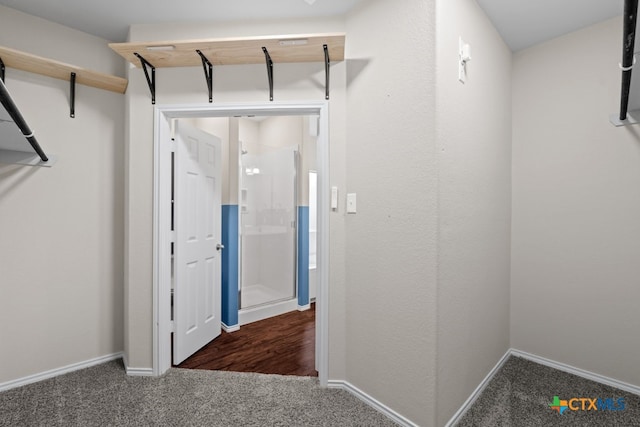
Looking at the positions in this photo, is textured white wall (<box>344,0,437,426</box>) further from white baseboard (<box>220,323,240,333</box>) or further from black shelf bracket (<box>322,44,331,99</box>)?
white baseboard (<box>220,323,240,333</box>)

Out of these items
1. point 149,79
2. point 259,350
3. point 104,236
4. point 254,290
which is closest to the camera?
point 149,79

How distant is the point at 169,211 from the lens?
6.97 feet

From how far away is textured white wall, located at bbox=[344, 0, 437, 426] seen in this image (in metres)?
1.50

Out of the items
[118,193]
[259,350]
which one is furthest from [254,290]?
[118,193]

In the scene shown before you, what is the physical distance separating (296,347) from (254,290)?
3.64ft

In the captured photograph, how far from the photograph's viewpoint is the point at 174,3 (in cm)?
185

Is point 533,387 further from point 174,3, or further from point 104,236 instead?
point 174,3

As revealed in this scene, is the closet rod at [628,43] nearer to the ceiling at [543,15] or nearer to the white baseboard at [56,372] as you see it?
the ceiling at [543,15]

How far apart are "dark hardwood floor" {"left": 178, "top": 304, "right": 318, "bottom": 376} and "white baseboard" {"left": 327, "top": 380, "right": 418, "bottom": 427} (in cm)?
25

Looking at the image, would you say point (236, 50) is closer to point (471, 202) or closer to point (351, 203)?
point (351, 203)

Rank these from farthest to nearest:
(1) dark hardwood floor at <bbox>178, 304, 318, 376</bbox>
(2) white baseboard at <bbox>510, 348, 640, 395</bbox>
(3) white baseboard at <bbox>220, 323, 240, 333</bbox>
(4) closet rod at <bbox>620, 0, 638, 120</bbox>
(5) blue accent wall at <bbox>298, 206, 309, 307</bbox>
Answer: (5) blue accent wall at <bbox>298, 206, 309, 307</bbox>
(3) white baseboard at <bbox>220, 323, 240, 333</bbox>
(1) dark hardwood floor at <bbox>178, 304, 318, 376</bbox>
(2) white baseboard at <bbox>510, 348, 640, 395</bbox>
(4) closet rod at <bbox>620, 0, 638, 120</bbox>

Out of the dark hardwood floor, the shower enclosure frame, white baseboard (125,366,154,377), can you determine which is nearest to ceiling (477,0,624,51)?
the shower enclosure frame

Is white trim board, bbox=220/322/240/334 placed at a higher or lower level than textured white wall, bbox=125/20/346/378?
lower

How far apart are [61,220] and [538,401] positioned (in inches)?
132
